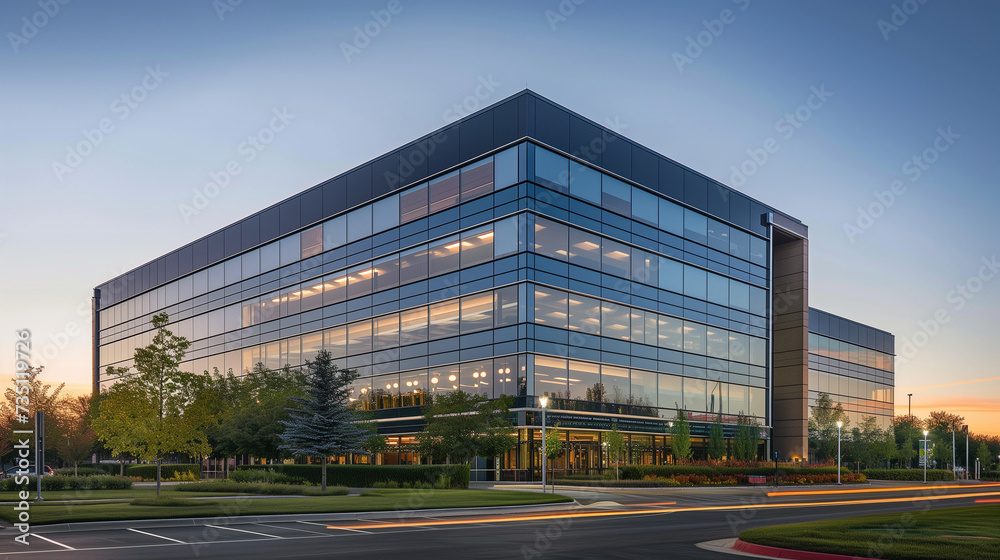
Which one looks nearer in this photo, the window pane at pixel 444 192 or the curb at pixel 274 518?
the curb at pixel 274 518

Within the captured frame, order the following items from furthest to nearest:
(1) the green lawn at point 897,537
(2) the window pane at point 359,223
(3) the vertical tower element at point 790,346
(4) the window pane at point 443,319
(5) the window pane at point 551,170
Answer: (3) the vertical tower element at point 790,346 < (2) the window pane at point 359,223 < (4) the window pane at point 443,319 < (5) the window pane at point 551,170 < (1) the green lawn at point 897,537

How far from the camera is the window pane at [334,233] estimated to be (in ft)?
183

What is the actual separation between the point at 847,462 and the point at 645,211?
38186mm

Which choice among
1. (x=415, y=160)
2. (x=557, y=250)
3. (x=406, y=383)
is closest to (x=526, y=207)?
(x=557, y=250)

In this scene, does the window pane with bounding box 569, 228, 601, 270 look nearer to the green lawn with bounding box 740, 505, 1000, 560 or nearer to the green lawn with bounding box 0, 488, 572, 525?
the green lawn with bounding box 0, 488, 572, 525

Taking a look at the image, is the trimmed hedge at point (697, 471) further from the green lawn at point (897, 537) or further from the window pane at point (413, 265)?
the green lawn at point (897, 537)

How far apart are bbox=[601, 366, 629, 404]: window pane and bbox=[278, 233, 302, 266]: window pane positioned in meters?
25.3

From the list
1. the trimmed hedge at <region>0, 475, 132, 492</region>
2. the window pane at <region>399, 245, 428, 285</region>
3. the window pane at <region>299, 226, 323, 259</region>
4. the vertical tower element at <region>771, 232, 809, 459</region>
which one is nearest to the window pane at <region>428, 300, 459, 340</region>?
the window pane at <region>399, 245, 428, 285</region>

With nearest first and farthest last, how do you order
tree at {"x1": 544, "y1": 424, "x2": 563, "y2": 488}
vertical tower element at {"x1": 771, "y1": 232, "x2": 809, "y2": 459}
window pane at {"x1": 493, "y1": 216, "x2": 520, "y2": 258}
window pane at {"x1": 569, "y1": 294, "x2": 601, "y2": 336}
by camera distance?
tree at {"x1": 544, "y1": 424, "x2": 563, "y2": 488} → window pane at {"x1": 493, "y1": 216, "x2": 520, "y2": 258} → window pane at {"x1": 569, "y1": 294, "x2": 601, "y2": 336} → vertical tower element at {"x1": 771, "y1": 232, "x2": 809, "y2": 459}

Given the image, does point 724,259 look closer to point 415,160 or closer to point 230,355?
point 415,160

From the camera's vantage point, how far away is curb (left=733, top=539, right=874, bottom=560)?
13980mm

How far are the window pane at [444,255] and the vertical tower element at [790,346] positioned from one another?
30.0m

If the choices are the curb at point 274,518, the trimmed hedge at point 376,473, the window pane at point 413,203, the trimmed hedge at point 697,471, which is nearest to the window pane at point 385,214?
the window pane at point 413,203

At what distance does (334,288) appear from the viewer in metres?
56.4
